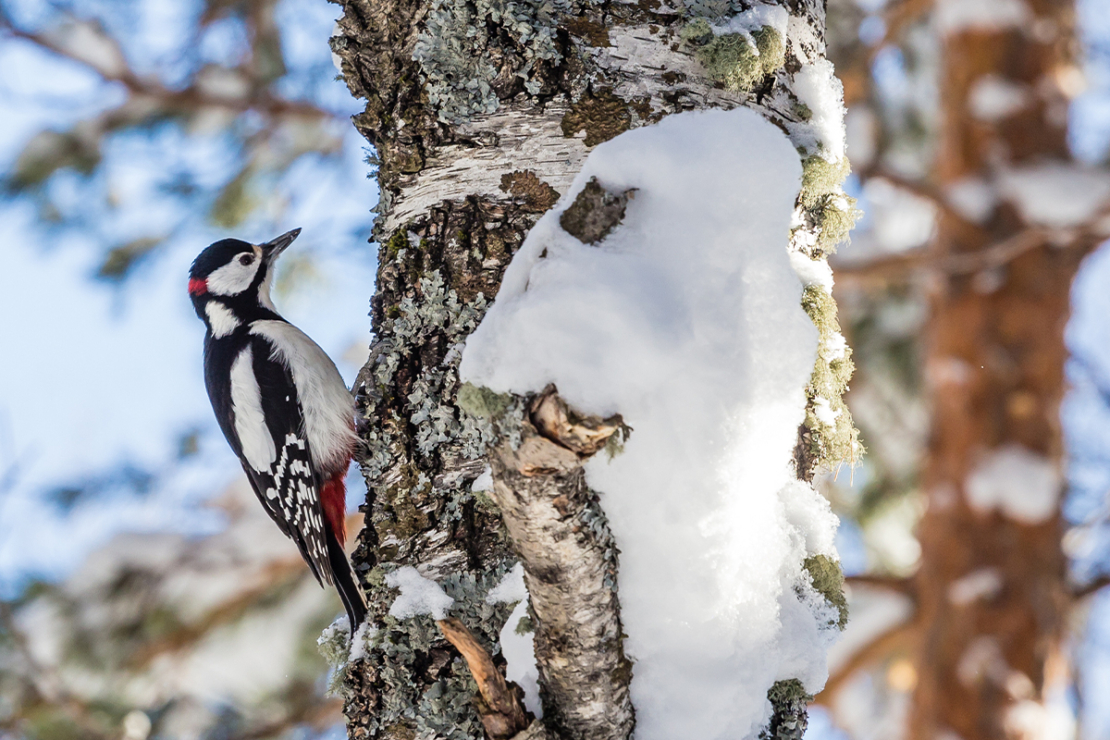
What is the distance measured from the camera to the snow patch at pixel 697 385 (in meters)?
1.04

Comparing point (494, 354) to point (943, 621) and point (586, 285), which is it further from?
point (943, 621)

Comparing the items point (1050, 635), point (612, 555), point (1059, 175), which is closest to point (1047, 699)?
point (1050, 635)

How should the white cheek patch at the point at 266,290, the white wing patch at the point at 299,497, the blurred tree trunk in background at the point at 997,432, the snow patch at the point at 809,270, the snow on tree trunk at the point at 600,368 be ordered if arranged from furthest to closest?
the blurred tree trunk in background at the point at 997,432, the white cheek patch at the point at 266,290, the white wing patch at the point at 299,497, the snow patch at the point at 809,270, the snow on tree trunk at the point at 600,368

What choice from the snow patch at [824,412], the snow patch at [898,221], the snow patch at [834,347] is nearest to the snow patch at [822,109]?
the snow patch at [834,347]

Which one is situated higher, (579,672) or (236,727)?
(236,727)

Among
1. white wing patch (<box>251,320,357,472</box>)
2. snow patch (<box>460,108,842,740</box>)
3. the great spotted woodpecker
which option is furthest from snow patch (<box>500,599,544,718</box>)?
white wing patch (<box>251,320,357,472</box>)

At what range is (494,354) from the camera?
0.90 m

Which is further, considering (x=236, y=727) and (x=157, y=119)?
(x=157, y=119)

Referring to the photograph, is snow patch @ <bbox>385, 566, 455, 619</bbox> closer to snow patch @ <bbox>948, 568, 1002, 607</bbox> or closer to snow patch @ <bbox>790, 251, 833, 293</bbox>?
snow patch @ <bbox>790, 251, 833, 293</bbox>

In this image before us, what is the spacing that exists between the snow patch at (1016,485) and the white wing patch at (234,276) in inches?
→ 134

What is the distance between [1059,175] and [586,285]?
4.17 m

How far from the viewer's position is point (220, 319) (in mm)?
3238

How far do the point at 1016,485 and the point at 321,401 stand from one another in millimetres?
3344

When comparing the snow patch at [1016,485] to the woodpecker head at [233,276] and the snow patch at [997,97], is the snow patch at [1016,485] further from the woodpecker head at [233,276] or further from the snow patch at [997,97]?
the woodpecker head at [233,276]
